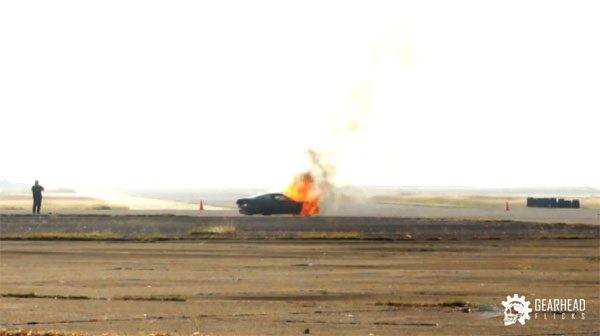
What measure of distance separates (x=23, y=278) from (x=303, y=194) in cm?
4472

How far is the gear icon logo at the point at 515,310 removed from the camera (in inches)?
583

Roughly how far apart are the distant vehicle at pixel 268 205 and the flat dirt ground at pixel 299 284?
22.1 m

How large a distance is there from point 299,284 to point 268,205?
40728 millimetres

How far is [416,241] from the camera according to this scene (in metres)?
→ 35.5

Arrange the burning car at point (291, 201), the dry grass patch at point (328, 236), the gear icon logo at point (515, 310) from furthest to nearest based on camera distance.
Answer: the burning car at point (291, 201)
the dry grass patch at point (328, 236)
the gear icon logo at point (515, 310)

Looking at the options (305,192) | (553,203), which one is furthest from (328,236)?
(553,203)

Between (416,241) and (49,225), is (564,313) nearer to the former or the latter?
(416,241)

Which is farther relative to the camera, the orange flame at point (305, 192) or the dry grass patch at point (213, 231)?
the orange flame at point (305, 192)

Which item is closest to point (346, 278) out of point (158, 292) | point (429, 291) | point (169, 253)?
point (429, 291)

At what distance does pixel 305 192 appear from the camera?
65438 millimetres

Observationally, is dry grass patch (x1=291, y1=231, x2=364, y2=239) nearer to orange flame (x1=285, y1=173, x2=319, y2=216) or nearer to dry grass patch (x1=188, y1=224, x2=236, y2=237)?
dry grass patch (x1=188, y1=224, x2=236, y2=237)

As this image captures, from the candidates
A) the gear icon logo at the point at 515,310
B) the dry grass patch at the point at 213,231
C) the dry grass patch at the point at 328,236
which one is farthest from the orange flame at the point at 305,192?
the gear icon logo at the point at 515,310

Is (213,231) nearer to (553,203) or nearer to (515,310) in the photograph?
(515,310)

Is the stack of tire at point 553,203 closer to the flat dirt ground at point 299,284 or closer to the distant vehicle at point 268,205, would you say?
the distant vehicle at point 268,205
